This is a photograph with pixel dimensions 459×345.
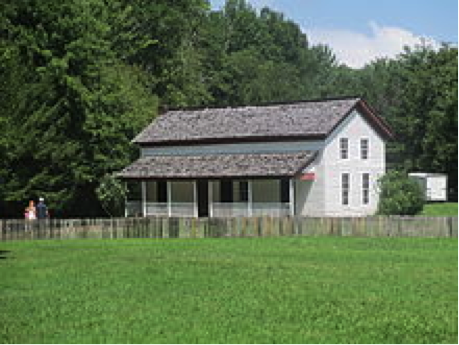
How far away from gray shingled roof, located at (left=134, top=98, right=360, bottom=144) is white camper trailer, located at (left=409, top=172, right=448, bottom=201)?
813 inches

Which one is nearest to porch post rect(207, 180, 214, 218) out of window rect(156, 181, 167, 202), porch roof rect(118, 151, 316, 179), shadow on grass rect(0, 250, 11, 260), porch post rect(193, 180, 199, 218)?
porch post rect(193, 180, 199, 218)

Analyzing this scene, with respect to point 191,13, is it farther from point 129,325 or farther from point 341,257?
point 129,325

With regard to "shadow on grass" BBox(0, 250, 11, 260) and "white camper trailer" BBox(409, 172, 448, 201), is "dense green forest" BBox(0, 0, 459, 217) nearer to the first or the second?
"shadow on grass" BBox(0, 250, 11, 260)

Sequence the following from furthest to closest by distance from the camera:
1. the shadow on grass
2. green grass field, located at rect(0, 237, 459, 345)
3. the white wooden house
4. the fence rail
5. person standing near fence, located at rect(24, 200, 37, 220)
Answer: the white wooden house < person standing near fence, located at rect(24, 200, 37, 220) < the fence rail < the shadow on grass < green grass field, located at rect(0, 237, 459, 345)

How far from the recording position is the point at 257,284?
20359 millimetres

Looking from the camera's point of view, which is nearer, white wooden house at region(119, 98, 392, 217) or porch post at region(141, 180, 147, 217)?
white wooden house at region(119, 98, 392, 217)

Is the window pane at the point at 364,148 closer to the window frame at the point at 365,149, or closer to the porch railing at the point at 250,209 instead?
the window frame at the point at 365,149

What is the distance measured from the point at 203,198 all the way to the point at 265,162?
19.7 feet

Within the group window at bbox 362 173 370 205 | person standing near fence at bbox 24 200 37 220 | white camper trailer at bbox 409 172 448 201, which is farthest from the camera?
white camper trailer at bbox 409 172 448 201

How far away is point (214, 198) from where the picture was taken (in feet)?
163

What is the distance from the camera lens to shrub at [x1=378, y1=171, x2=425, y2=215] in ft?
152

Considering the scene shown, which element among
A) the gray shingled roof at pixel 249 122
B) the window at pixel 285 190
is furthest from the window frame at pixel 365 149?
the window at pixel 285 190

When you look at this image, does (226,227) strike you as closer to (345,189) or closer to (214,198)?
(345,189)

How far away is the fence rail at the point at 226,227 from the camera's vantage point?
34625mm
